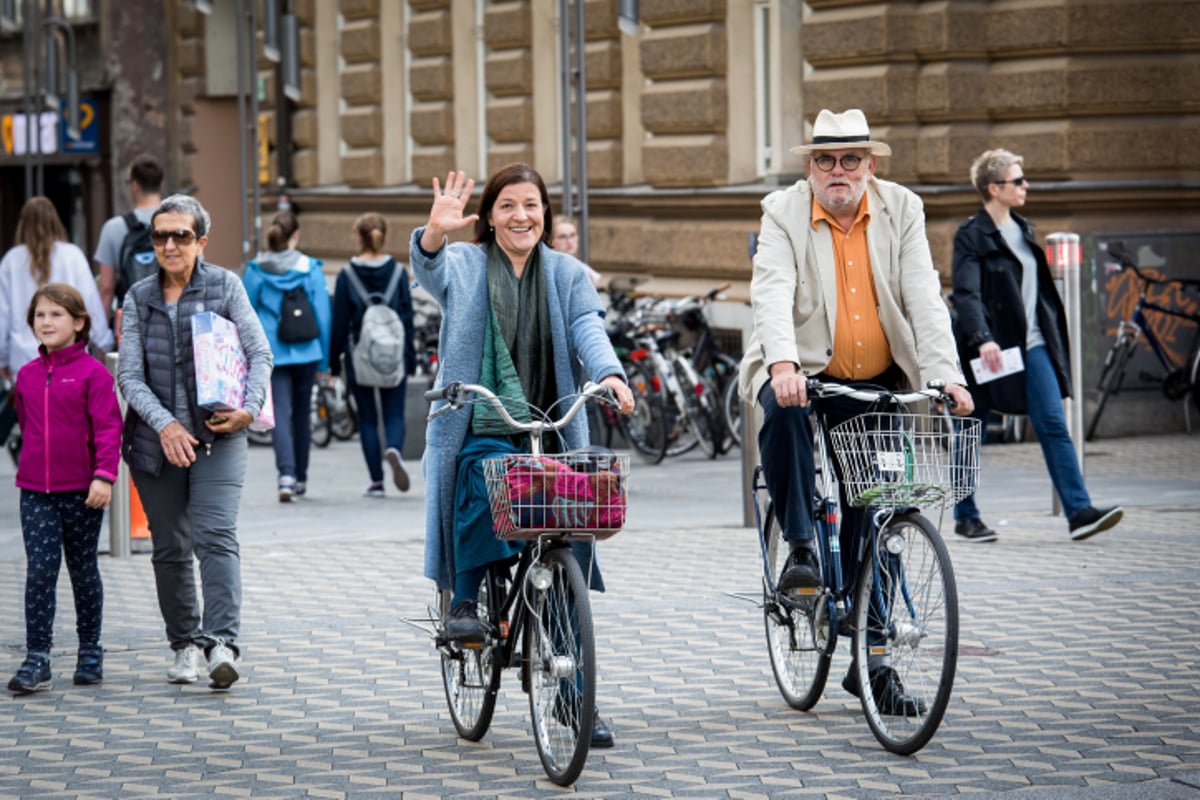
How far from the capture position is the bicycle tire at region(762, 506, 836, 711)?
22.8ft

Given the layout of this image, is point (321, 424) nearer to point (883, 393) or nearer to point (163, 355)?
point (163, 355)

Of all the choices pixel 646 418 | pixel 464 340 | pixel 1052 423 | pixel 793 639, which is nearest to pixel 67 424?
pixel 464 340

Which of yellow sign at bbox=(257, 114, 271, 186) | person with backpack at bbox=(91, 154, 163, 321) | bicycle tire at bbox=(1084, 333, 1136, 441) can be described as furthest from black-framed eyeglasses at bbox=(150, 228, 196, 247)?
yellow sign at bbox=(257, 114, 271, 186)

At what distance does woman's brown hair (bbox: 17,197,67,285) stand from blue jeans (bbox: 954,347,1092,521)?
5127 mm

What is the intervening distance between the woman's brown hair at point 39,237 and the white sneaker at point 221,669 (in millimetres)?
4944

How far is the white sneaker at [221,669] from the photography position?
7.80m

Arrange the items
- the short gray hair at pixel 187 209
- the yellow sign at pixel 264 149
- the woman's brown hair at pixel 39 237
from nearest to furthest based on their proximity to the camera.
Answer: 1. the short gray hair at pixel 187 209
2. the woman's brown hair at pixel 39 237
3. the yellow sign at pixel 264 149

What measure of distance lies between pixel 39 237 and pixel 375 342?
8.50 ft

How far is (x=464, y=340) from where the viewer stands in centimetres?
670

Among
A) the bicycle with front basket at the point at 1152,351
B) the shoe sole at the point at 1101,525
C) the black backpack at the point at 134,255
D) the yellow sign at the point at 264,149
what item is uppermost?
the yellow sign at the point at 264,149

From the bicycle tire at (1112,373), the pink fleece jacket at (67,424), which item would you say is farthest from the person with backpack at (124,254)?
the bicycle tire at (1112,373)

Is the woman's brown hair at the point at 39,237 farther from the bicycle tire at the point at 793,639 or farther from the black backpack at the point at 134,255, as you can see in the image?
the bicycle tire at the point at 793,639

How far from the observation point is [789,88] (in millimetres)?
18406

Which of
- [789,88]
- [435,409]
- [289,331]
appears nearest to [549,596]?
[435,409]
